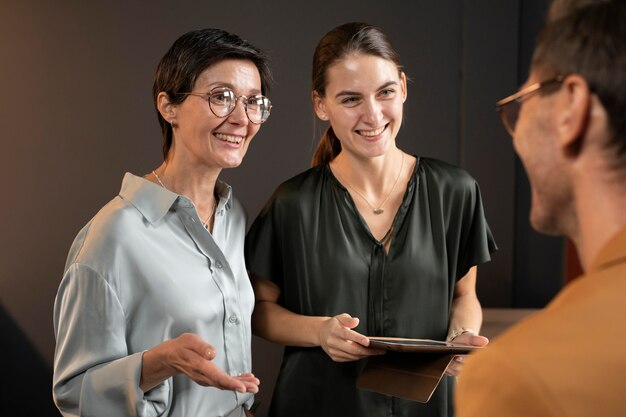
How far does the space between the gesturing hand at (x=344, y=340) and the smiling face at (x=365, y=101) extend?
0.48 meters

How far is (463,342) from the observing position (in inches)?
84.0

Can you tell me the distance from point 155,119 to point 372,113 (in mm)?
1570

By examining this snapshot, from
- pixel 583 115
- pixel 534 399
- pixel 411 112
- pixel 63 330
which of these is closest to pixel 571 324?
pixel 534 399

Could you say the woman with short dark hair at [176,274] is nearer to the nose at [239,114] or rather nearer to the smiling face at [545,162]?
the nose at [239,114]

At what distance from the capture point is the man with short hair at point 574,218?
0.85 m

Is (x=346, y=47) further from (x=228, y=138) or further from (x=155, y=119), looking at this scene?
(x=155, y=119)

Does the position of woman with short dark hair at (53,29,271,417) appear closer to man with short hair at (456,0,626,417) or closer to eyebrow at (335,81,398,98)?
eyebrow at (335,81,398,98)

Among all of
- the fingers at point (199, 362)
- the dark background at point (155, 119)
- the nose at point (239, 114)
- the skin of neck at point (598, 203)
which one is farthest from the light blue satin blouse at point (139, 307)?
the dark background at point (155, 119)

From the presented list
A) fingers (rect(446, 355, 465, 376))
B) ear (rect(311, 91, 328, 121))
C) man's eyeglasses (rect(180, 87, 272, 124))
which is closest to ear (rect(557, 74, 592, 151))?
man's eyeglasses (rect(180, 87, 272, 124))

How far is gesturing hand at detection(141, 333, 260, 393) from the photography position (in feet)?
5.85

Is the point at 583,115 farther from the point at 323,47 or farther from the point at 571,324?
the point at 323,47

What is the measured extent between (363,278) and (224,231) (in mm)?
398

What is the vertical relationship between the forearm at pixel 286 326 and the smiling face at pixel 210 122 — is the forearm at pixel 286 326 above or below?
below

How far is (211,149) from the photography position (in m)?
2.12
